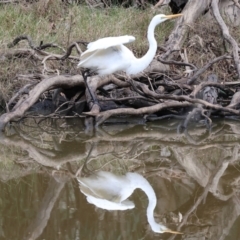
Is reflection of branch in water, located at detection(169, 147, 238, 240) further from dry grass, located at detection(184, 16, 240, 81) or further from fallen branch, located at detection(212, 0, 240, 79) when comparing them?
dry grass, located at detection(184, 16, 240, 81)

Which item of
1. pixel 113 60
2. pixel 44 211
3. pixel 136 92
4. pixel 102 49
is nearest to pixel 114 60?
pixel 113 60

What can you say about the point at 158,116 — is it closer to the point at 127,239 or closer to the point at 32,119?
the point at 32,119

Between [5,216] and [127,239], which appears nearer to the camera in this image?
[127,239]

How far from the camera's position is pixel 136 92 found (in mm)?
6836

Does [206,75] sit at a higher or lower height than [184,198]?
lower

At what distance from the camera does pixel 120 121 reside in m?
6.93

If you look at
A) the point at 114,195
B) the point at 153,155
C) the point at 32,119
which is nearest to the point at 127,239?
the point at 114,195

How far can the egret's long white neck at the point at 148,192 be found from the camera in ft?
11.8

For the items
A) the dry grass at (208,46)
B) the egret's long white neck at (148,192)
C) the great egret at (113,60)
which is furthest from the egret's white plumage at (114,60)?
the egret's long white neck at (148,192)

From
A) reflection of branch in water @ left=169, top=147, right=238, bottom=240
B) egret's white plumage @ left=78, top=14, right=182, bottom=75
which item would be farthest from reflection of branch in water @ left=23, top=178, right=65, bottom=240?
egret's white plumage @ left=78, top=14, right=182, bottom=75

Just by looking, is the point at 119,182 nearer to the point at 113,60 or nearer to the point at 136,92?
the point at 113,60

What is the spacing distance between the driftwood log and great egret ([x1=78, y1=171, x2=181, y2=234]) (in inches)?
66.9

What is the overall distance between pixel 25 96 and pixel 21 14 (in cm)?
330

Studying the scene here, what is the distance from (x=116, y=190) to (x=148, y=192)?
0.77 feet
